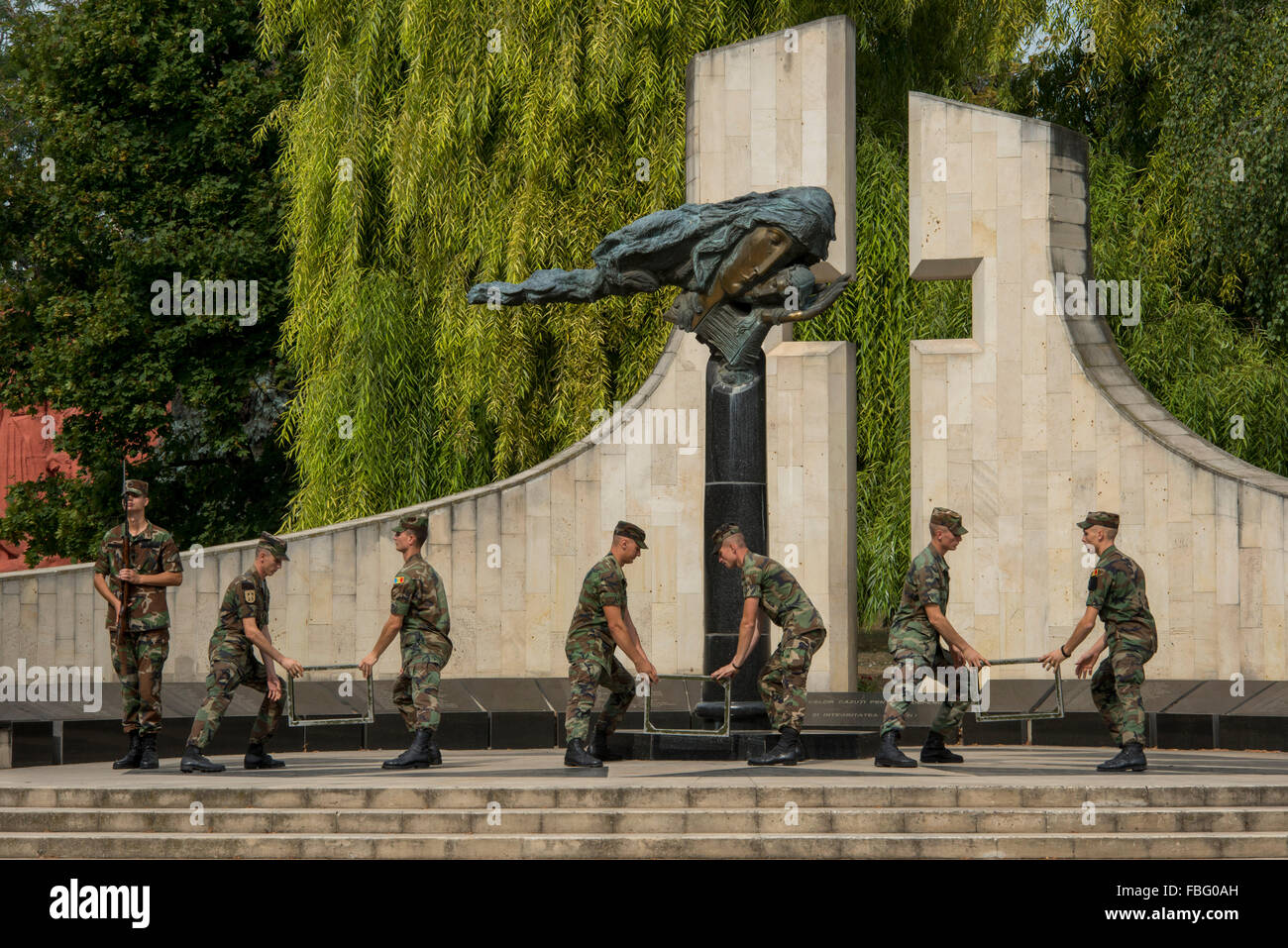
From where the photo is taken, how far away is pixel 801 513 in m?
17.3

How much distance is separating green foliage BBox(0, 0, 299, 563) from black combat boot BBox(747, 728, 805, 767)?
15537 millimetres

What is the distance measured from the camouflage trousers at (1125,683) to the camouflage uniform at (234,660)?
6245mm

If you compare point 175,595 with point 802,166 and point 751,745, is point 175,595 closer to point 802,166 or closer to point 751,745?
point 751,745

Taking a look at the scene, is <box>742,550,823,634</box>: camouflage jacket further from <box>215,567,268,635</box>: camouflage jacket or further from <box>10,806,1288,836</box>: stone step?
<box>215,567,268,635</box>: camouflage jacket

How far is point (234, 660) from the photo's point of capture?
13047 mm

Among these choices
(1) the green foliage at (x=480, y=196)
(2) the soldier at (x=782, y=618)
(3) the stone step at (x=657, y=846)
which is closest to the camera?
(3) the stone step at (x=657, y=846)

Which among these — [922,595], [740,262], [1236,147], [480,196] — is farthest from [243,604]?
[1236,147]

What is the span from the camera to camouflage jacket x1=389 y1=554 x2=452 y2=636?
13.1 m

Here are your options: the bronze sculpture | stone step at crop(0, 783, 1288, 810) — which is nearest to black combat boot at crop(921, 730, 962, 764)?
stone step at crop(0, 783, 1288, 810)

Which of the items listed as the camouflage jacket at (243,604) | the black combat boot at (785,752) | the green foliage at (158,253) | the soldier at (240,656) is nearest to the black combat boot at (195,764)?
the soldier at (240,656)

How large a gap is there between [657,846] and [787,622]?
263 cm

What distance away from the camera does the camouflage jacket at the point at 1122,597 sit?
40.9 feet

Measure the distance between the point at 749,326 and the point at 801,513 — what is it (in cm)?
359

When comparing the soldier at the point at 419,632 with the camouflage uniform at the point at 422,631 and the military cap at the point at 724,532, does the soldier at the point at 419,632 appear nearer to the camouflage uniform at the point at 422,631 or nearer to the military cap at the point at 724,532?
the camouflage uniform at the point at 422,631
